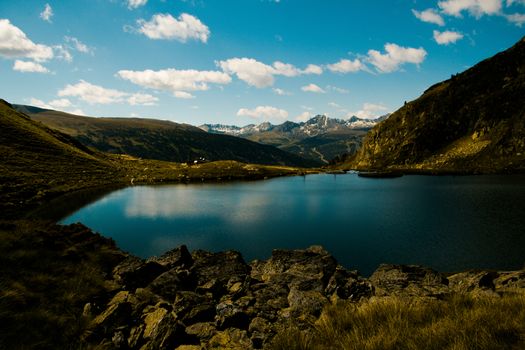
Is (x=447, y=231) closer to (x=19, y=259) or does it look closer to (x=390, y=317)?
(x=390, y=317)

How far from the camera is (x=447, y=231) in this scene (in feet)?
171

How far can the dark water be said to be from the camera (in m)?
41.9

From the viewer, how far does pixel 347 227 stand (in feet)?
190

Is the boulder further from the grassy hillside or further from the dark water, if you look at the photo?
the grassy hillside

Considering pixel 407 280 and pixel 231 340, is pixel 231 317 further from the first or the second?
pixel 407 280

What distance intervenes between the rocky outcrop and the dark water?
9327mm

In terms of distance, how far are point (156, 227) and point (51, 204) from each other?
4271cm

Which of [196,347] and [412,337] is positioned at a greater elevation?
[412,337]

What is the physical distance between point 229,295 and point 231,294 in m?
0.28

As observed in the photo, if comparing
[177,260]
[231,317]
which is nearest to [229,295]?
[231,317]

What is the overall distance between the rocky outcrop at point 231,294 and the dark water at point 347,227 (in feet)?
30.6

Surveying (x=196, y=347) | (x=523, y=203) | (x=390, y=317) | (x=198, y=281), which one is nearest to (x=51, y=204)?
(x=198, y=281)

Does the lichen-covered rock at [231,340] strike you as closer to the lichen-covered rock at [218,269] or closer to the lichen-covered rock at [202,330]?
the lichen-covered rock at [202,330]

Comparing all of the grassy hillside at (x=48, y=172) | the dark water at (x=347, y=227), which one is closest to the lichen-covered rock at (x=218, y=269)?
the dark water at (x=347, y=227)
